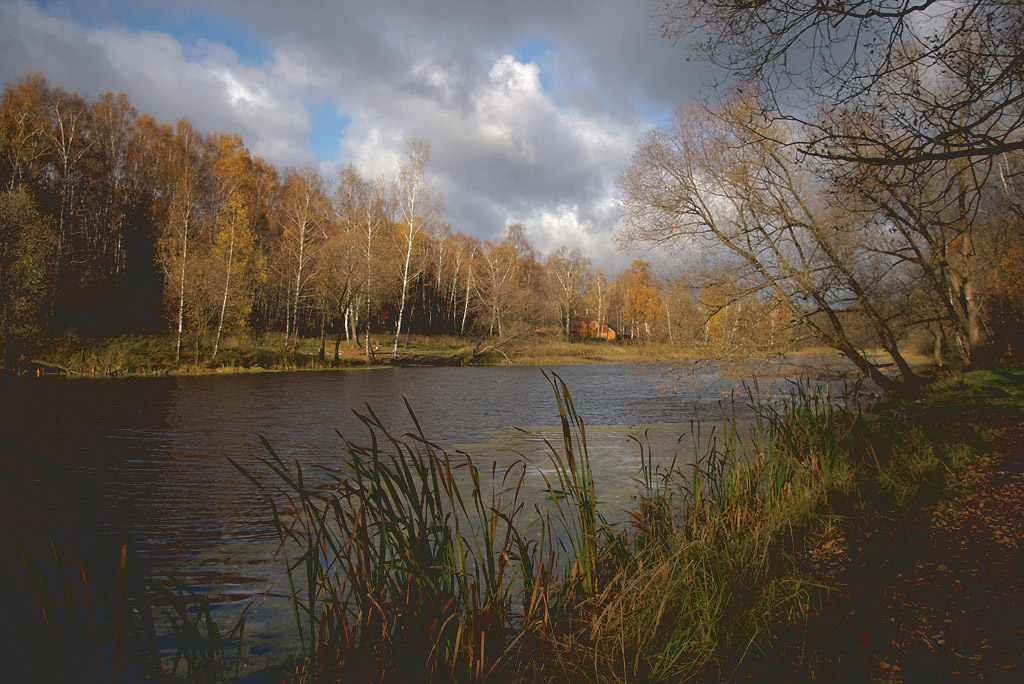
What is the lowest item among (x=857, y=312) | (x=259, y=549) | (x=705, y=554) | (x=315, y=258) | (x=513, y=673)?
(x=259, y=549)

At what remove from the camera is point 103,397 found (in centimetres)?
1753

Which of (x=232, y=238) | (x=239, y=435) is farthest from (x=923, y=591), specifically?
(x=232, y=238)

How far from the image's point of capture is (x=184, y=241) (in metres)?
26.3

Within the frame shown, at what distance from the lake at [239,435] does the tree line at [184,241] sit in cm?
325

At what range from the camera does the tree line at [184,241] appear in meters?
26.5

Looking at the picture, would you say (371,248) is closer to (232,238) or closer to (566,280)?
(232,238)

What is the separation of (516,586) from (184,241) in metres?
26.4

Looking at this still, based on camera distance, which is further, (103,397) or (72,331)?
(72,331)

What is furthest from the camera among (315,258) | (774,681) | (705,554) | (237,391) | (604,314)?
(604,314)

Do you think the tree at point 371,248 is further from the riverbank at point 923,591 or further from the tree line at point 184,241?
the riverbank at point 923,591

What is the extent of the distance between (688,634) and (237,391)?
1947 centimetres

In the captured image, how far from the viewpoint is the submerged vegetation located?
7.27ft

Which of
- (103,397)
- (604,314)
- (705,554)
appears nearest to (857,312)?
(705,554)

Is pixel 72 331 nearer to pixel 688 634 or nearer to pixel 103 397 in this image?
pixel 103 397
